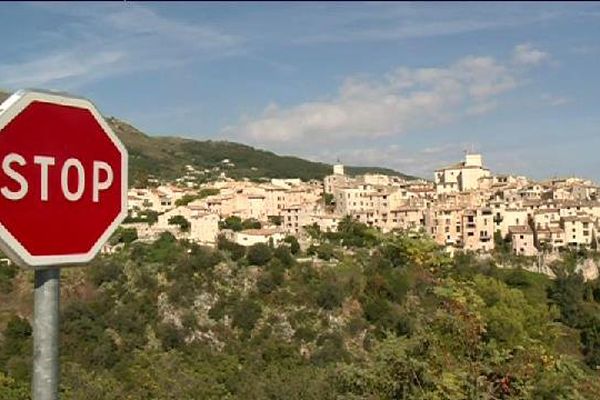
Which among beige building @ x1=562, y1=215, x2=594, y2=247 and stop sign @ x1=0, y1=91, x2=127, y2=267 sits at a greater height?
stop sign @ x1=0, y1=91, x2=127, y2=267

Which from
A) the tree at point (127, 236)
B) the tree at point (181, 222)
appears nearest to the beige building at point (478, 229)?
the tree at point (181, 222)

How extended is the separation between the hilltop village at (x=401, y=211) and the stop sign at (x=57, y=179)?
42.3 meters

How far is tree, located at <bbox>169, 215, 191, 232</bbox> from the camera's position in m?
48.6

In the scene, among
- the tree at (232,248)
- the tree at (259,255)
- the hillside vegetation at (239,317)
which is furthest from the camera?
the tree at (232,248)

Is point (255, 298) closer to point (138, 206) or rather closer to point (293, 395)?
point (293, 395)

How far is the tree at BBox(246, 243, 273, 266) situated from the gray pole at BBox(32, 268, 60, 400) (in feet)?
125

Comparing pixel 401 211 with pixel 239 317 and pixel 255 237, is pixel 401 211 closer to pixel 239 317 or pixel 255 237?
pixel 255 237

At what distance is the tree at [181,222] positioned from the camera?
1914 inches

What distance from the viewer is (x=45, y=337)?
4.54ft

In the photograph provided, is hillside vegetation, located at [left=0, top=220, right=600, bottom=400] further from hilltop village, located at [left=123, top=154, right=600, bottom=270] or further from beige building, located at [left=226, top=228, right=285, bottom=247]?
hilltop village, located at [left=123, top=154, right=600, bottom=270]

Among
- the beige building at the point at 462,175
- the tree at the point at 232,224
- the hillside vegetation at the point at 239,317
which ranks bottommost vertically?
the hillside vegetation at the point at 239,317

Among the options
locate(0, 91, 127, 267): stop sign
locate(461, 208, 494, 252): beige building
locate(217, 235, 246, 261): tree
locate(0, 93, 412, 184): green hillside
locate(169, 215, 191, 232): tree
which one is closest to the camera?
Result: locate(0, 91, 127, 267): stop sign

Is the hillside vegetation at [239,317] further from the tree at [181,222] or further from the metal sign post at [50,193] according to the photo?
the metal sign post at [50,193]

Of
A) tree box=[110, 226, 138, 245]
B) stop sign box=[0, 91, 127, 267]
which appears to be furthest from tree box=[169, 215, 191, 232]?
stop sign box=[0, 91, 127, 267]
